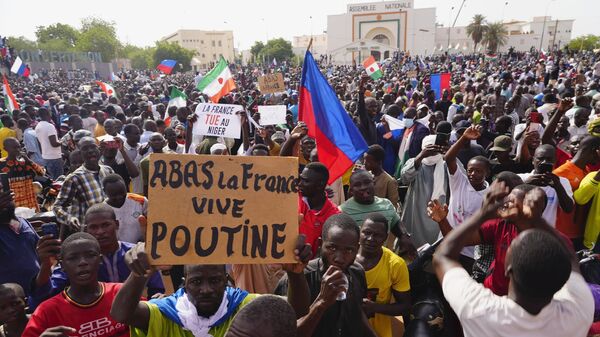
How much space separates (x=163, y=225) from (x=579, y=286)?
1862 millimetres

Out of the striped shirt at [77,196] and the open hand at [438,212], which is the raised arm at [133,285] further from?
the striped shirt at [77,196]

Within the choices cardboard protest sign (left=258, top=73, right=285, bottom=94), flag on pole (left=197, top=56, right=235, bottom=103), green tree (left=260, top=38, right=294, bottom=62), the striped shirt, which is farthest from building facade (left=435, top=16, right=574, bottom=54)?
the striped shirt

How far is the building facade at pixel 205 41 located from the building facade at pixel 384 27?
110 ft

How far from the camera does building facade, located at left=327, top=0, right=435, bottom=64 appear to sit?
241ft

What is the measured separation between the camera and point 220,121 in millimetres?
6516

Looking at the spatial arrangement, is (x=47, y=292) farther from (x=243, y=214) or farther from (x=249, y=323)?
(x=249, y=323)

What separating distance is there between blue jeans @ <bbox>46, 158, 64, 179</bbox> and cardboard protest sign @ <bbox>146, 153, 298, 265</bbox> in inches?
285

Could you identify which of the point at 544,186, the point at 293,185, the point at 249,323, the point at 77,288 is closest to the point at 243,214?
the point at 293,185

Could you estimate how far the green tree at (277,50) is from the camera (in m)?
65.0

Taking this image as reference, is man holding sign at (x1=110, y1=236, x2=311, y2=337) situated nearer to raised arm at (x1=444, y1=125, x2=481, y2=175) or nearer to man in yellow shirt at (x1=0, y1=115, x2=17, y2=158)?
raised arm at (x1=444, y1=125, x2=481, y2=175)

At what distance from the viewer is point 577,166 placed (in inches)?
171

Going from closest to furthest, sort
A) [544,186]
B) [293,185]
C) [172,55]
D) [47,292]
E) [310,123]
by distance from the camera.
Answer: [293,185] < [47,292] < [544,186] < [310,123] < [172,55]

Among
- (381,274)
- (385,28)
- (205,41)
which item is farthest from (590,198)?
(205,41)

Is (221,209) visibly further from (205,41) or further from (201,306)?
(205,41)
